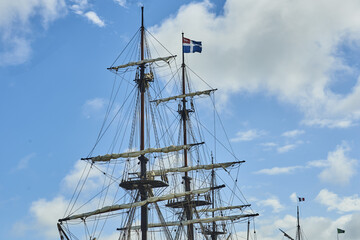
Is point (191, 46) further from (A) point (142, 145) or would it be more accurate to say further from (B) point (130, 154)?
(B) point (130, 154)

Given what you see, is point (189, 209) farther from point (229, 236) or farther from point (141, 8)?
point (141, 8)

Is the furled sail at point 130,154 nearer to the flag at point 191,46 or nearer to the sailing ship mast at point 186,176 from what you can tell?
the sailing ship mast at point 186,176

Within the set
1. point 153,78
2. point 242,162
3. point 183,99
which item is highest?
point 183,99

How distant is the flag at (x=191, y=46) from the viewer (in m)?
73.4

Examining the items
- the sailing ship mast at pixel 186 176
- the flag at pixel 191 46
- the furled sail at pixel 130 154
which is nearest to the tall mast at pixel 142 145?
the furled sail at pixel 130 154

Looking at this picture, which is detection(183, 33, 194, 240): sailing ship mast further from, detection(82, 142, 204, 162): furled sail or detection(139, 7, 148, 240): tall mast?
detection(139, 7, 148, 240): tall mast

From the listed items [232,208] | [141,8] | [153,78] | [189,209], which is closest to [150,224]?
[189,209]

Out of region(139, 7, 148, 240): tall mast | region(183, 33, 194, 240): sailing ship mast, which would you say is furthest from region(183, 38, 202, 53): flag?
region(139, 7, 148, 240): tall mast

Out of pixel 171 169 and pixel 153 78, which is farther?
pixel 171 169

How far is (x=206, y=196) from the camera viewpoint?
78.3m

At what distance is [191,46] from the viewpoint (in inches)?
2894

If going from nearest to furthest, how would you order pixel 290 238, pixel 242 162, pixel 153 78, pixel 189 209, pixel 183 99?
pixel 153 78 → pixel 242 162 → pixel 189 209 → pixel 183 99 → pixel 290 238

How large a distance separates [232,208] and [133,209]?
24586 mm

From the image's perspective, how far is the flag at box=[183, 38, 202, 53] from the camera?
241 ft
